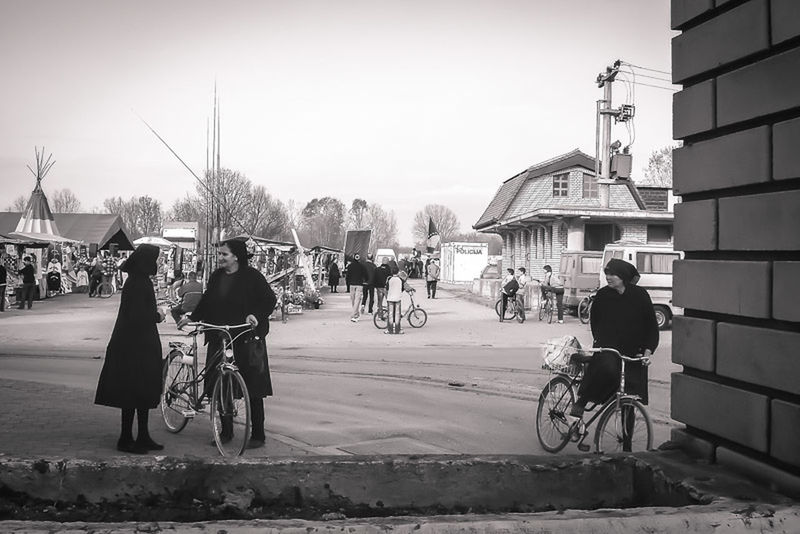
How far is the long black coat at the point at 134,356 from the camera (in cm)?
712

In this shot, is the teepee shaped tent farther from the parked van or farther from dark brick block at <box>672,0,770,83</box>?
dark brick block at <box>672,0,770,83</box>

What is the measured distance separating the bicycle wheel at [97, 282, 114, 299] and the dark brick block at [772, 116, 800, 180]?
33.9 m

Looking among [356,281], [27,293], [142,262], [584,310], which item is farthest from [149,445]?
[27,293]

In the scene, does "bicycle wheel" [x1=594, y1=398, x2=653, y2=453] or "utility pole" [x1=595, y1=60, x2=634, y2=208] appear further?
"utility pole" [x1=595, y1=60, x2=634, y2=208]

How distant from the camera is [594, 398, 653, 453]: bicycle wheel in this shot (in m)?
6.59

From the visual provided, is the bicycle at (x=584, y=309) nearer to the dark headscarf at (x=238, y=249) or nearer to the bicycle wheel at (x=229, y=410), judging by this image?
the dark headscarf at (x=238, y=249)

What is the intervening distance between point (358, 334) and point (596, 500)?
16.0 meters

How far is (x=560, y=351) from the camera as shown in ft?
24.2

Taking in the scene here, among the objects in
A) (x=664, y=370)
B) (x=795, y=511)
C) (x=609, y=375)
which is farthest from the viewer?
(x=664, y=370)

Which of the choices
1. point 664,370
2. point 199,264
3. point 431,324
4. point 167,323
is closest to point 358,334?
point 431,324

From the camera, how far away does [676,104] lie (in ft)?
15.4

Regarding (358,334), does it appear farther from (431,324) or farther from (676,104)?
(676,104)

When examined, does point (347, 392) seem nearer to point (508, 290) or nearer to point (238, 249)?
point (238, 249)

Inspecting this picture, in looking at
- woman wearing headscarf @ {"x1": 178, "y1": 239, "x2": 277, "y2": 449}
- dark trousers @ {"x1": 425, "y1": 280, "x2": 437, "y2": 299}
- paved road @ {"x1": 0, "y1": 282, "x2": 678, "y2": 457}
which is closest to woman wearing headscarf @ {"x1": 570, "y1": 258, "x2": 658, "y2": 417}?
paved road @ {"x1": 0, "y1": 282, "x2": 678, "y2": 457}
